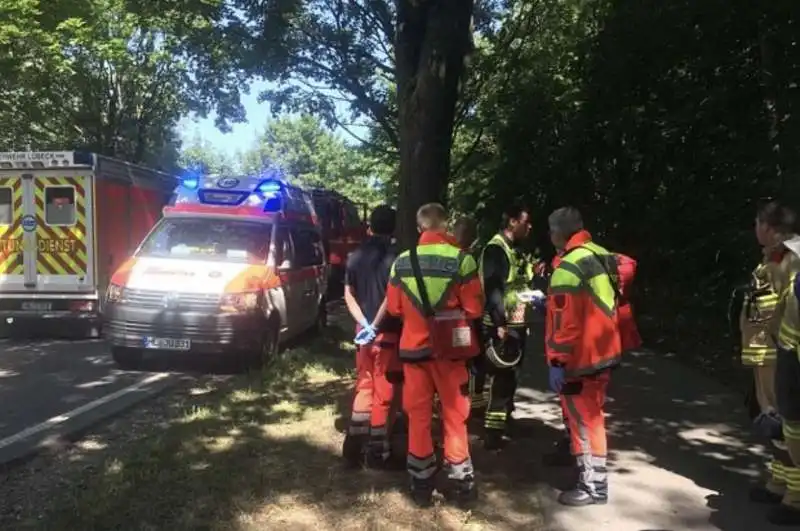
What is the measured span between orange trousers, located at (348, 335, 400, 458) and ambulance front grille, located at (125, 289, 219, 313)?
4.20 meters

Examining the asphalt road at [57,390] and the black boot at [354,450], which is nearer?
the black boot at [354,450]

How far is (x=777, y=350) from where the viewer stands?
14.7 ft

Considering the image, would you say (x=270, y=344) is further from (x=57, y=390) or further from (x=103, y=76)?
(x=103, y=76)

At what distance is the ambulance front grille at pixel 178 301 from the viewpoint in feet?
30.5

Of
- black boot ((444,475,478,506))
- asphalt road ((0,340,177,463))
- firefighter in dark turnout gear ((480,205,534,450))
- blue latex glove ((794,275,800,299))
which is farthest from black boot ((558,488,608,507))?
asphalt road ((0,340,177,463))

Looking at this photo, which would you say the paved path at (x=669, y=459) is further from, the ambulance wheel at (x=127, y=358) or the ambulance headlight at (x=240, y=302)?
the ambulance wheel at (x=127, y=358)

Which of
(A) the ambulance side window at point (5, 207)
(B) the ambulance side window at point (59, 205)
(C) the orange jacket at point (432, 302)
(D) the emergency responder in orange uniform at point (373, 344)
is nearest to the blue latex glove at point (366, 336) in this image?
(D) the emergency responder in orange uniform at point (373, 344)

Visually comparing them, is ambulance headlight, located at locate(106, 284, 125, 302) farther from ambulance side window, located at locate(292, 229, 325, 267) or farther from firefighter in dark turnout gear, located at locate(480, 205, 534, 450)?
firefighter in dark turnout gear, located at locate(480, 205, 534, 450)

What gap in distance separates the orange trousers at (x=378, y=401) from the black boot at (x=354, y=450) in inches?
1.6

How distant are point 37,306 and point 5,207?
1.74 metres

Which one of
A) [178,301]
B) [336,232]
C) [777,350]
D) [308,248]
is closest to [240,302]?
[178,301]

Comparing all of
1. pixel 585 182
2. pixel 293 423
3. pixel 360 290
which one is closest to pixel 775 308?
pixel 360 290

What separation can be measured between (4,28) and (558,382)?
66.8 feet

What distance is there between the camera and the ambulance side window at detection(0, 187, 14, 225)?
1262cm
